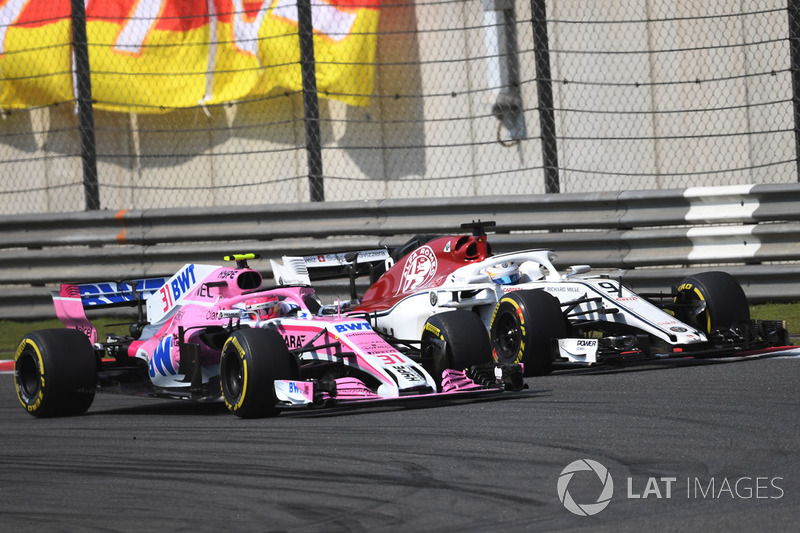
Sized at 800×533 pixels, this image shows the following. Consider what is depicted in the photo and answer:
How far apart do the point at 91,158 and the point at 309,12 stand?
8.91ft

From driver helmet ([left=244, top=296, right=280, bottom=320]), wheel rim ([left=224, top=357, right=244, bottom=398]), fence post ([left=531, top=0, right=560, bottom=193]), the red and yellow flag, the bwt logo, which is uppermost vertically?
the red and yellow flag

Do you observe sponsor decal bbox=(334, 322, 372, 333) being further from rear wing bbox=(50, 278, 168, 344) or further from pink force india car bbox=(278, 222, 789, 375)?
rear wing bbox=(50, 278, 168, 344)

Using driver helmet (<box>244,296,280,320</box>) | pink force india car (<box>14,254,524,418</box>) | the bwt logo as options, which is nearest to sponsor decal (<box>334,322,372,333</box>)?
pink force india car (<box>14,254,524,418</box>)

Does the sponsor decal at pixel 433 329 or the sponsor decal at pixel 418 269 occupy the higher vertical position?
the sponsor decal at pixel 418 269

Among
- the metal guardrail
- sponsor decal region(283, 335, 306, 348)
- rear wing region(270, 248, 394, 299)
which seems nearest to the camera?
sponsor decal region(283, 335, 306, 348)

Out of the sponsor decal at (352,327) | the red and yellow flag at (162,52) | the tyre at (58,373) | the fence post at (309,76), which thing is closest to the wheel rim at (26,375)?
the tyre at (58,373)

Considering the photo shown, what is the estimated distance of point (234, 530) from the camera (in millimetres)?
4879

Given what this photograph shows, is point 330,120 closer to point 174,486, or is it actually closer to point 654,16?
point 654,16

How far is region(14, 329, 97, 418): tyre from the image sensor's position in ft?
29.3

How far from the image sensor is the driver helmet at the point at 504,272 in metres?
10.4

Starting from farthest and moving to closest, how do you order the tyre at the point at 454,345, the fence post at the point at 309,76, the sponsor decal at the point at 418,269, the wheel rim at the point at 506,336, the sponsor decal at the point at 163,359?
1. the fence post at the point at 309,76
2. the sponsor decal at the point at 418,269
3. the wheel rim at the point at 506,336
4. the sponsor decal at the point at 163,359
5. the tyre at the point at 454,345

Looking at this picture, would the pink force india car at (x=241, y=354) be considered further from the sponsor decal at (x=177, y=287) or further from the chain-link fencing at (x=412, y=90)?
the chain-link fencing at (x=412, y=90)

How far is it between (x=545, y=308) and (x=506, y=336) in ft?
1.55

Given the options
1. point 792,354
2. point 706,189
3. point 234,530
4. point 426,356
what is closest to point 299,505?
point 234,530
